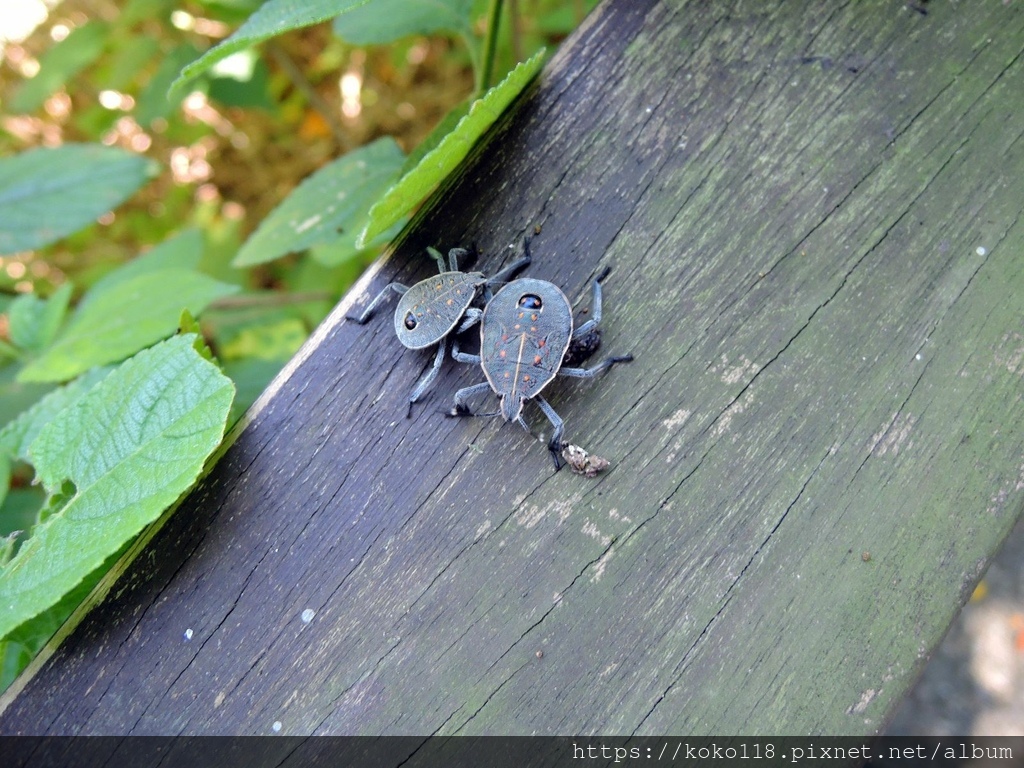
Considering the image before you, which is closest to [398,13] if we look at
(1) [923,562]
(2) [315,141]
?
(1) [923,562]

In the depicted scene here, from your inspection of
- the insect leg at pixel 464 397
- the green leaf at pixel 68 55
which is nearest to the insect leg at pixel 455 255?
the insect leg at pixel 464 397

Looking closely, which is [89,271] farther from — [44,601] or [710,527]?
[710,527]

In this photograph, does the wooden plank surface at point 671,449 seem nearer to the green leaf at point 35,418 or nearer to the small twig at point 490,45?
the small twig at point 490,45

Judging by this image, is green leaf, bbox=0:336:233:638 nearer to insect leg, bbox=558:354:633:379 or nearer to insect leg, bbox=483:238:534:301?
insect leg, bbox=483:238:534:301

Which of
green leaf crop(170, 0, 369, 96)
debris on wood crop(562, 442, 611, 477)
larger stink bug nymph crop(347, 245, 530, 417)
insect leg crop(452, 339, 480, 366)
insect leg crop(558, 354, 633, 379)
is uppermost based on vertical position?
green leaf crop(170, 0, 369, 96)

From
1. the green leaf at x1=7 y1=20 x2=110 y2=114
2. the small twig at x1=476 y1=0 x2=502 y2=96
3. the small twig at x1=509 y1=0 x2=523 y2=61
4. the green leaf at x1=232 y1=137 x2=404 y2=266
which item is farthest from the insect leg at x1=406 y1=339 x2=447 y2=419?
the green leaf at x1=7 y1=20 x2=110 y2=114

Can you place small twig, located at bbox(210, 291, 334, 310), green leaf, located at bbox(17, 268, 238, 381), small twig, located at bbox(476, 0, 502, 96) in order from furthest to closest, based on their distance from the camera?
small twig, located at bbox(210, 291, 334, 310) < green leaf, located at bbox(17, 268, 238, 381) < small twig, located at bbox(476, 0, 502, 96)
